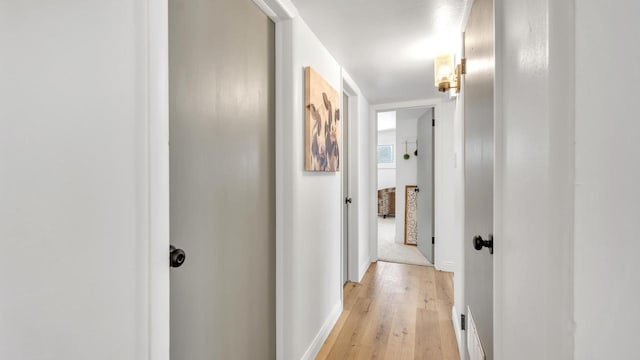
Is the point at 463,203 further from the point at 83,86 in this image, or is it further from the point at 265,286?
the point at 83,86

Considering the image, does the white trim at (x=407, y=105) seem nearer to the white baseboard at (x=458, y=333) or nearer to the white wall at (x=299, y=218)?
the white wall at (x=299, y=218)

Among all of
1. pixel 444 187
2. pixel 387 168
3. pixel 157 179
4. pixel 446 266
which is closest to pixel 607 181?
pixel 157 179

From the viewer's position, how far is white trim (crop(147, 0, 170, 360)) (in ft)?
2.33

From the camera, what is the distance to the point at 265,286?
149 centimetres

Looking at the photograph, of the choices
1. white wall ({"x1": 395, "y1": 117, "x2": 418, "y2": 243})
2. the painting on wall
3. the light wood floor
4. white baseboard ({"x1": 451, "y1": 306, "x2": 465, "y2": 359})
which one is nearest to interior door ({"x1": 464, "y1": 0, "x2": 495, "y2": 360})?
white baseboard ({"x1": 451, "y1": 306, "x2": 465, "y2": 359})

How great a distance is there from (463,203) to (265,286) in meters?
1.27

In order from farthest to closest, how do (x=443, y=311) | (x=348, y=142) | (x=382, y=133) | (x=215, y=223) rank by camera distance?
(x=382, y=133), (x=348, y=142), (x=443, y=311), (x=215, y=223)

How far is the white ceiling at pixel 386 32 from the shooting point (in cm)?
163

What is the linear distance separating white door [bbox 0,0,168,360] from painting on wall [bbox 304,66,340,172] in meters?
A: 1.15

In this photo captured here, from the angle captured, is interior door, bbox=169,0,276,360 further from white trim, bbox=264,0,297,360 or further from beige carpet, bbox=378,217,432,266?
beige carpet, bbox=378,217,432,266

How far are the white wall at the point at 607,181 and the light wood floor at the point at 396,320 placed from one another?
72.2 inches

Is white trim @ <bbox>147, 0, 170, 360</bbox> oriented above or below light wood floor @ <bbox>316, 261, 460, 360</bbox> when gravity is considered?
above

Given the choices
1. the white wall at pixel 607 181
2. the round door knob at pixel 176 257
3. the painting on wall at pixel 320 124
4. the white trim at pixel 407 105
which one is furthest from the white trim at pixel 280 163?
the white trim at pixel 407 105

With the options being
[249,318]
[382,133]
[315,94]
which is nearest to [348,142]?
[315,94]
